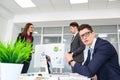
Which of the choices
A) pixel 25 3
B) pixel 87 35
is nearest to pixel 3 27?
pixel 25 3

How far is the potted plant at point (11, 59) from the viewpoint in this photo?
0.82 m

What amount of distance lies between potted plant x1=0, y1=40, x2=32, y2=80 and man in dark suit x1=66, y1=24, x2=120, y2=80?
376mm

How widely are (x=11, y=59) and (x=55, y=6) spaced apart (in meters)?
4.48

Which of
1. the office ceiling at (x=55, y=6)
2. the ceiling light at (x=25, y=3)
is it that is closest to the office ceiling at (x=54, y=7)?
the office ceiling at (x=55, y=6)

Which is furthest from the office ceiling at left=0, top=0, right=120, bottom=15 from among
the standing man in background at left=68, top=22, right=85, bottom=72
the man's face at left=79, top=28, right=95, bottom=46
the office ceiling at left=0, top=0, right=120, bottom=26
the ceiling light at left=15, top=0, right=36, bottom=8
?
the man's face at left=79, top=28, right=95, bottom=46

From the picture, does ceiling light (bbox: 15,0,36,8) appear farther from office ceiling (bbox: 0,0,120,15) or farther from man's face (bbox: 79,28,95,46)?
man's face (bbox: 79,28,95,46)

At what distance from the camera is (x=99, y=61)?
110 cm

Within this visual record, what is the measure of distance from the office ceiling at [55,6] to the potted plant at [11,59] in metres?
4.15

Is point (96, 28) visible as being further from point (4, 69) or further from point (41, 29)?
point (4, 69)

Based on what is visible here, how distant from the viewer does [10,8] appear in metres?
5.46

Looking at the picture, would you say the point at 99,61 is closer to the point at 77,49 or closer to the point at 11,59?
A: the point at 11,59

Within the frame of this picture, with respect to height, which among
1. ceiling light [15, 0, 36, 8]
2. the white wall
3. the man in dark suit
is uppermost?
ceiling light [15, 0, 36, 8]

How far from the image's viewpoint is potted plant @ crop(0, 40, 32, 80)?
82cm

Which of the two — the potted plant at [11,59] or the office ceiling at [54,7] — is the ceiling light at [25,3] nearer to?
the office ceiling at [54,7]
